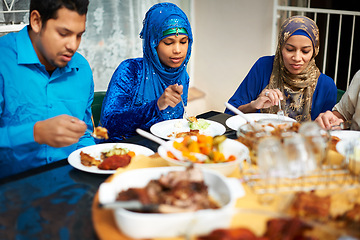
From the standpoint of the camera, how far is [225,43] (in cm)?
459


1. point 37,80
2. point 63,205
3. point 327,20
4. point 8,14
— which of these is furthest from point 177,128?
point 327,20

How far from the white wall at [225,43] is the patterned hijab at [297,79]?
5.64ft

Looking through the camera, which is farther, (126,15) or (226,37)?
(226,37)

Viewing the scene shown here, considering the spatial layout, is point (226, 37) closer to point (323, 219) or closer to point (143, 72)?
point (143, 72)

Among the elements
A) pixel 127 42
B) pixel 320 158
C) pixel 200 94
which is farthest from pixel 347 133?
pixel 200 94

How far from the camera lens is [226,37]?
4.57m

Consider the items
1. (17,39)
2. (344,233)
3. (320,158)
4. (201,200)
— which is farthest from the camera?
(17,39)

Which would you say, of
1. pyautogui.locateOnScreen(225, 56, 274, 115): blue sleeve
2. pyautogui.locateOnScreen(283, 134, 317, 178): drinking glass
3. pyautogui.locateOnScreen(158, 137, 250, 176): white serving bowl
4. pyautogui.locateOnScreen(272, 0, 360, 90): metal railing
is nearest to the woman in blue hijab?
pyautogui.locateOnScreen(225, 56, 274, 115): blue sleeve

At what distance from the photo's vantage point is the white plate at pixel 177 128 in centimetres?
179

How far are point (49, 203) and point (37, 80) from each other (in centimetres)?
74

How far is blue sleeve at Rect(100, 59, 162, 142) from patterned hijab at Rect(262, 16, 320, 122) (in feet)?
2.61

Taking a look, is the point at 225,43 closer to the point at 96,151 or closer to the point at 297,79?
the point at 297,79

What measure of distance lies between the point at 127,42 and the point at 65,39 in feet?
8.36

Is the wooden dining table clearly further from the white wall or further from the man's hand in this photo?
the white wall
